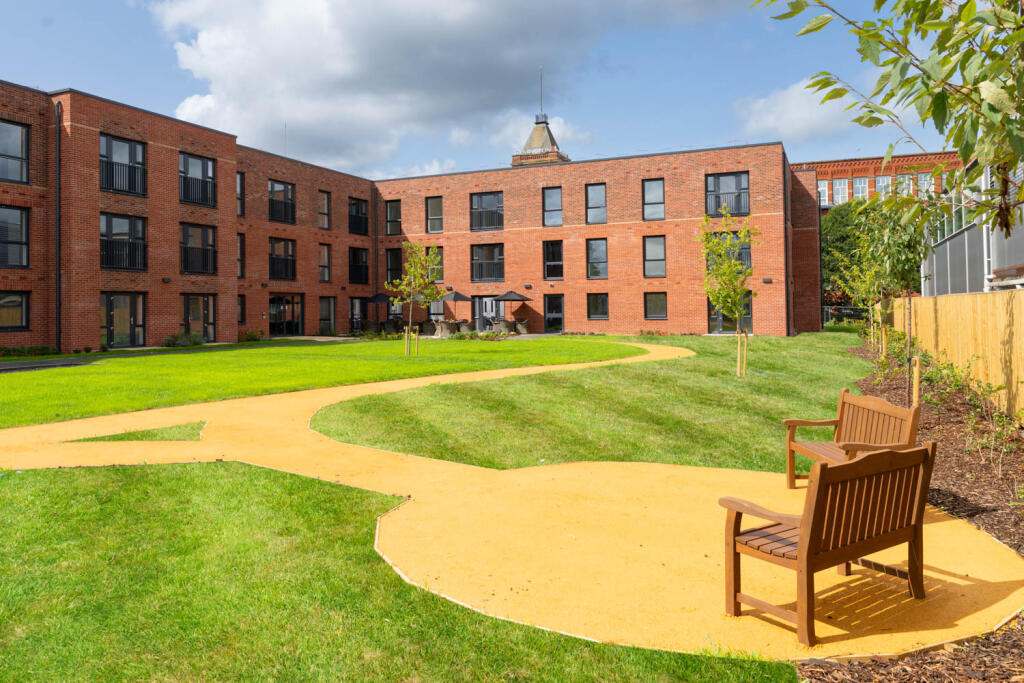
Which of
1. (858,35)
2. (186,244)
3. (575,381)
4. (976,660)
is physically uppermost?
(186,244)

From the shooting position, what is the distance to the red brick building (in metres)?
26.1

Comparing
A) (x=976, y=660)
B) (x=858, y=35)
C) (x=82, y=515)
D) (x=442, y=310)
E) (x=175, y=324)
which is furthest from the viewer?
(x=442, y=310)

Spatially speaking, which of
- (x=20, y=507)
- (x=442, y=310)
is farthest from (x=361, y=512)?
(x=442, y=310)

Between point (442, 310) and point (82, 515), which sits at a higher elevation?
point (442, 310)

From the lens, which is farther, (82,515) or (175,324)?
(175,324)

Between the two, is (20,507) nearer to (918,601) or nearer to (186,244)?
(918,601)

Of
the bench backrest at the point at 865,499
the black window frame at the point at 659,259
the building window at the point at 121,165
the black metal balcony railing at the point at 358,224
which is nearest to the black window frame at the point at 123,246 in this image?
the building window at the point at 121,165

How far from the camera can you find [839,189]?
217ft

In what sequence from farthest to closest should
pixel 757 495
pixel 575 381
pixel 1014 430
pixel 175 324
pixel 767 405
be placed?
pixel 175 324, pixel 575 381, pixel 767 405, pixel 1014 430, pixel 757 495

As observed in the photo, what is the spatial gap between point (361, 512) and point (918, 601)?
14.4 feet

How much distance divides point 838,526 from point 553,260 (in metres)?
36.7

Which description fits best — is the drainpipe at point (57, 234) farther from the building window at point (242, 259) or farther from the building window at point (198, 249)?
the building window at point (242, 259)

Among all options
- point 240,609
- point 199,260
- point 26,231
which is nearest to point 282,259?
point 199,260

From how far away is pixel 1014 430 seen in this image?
8.99 m
